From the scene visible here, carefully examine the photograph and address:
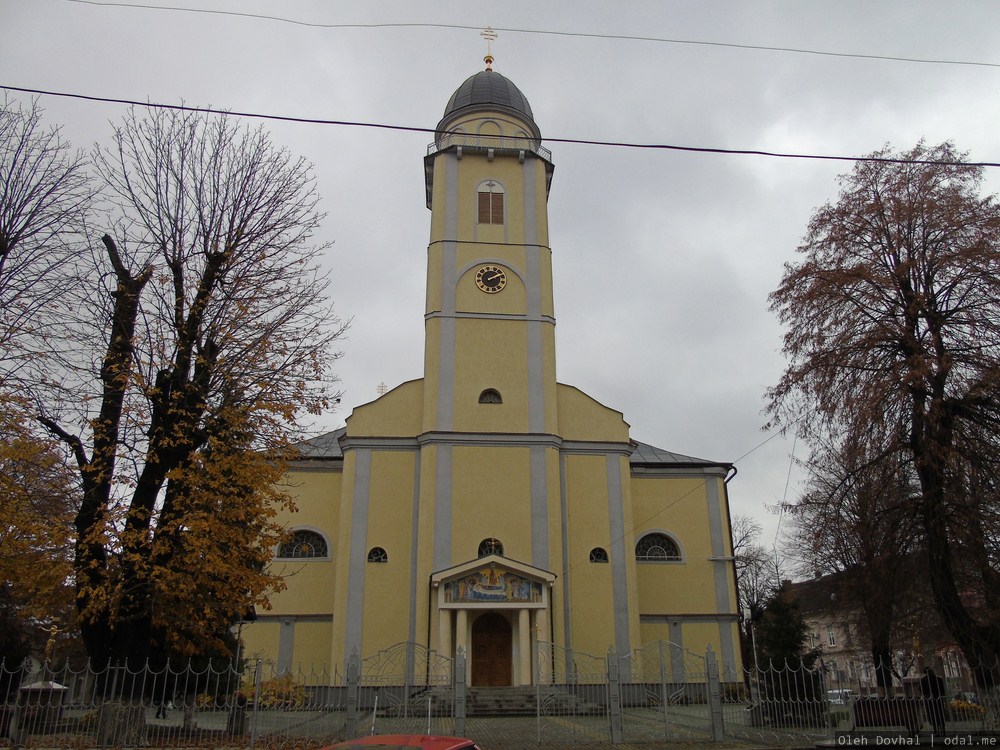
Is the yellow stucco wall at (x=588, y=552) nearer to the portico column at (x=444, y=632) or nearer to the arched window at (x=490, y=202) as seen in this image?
the portico column at (x=444, y=632)

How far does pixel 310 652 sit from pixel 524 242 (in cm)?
1440

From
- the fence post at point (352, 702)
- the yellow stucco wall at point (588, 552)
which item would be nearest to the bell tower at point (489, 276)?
the yellow stucco wall at point (588, 552)

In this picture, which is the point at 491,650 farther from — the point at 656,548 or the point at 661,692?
the point at 656,548

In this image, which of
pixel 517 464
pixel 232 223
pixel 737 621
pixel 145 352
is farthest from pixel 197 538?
pixel 737 621

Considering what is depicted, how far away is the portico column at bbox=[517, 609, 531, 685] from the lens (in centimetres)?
2098

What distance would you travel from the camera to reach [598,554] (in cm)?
2367

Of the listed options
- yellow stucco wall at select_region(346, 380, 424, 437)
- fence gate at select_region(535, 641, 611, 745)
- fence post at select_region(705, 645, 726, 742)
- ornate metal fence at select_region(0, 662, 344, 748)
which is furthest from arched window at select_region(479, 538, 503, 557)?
fence post at select_region(705, 645, 726, 742)

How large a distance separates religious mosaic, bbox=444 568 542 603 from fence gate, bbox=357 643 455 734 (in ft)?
5.49

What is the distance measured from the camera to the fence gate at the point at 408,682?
1845cm

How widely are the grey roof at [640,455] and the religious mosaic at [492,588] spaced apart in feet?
21.6

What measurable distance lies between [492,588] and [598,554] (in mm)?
3853

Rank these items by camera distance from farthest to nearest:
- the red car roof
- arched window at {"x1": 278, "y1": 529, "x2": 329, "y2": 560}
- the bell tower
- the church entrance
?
1. arched window at {"x1": 278, "y1": 529, "x2": 329, "y2": 560}
2. the bell tower
3. the church entrance
4. the red car roof

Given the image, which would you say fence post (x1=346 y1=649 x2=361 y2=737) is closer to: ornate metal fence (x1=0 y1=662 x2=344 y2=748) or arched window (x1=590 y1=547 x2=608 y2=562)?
ornate metal fence (x1=0 y1=662 x2=344 y2=748)

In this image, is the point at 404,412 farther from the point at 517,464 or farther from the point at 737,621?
the point at 737,621
